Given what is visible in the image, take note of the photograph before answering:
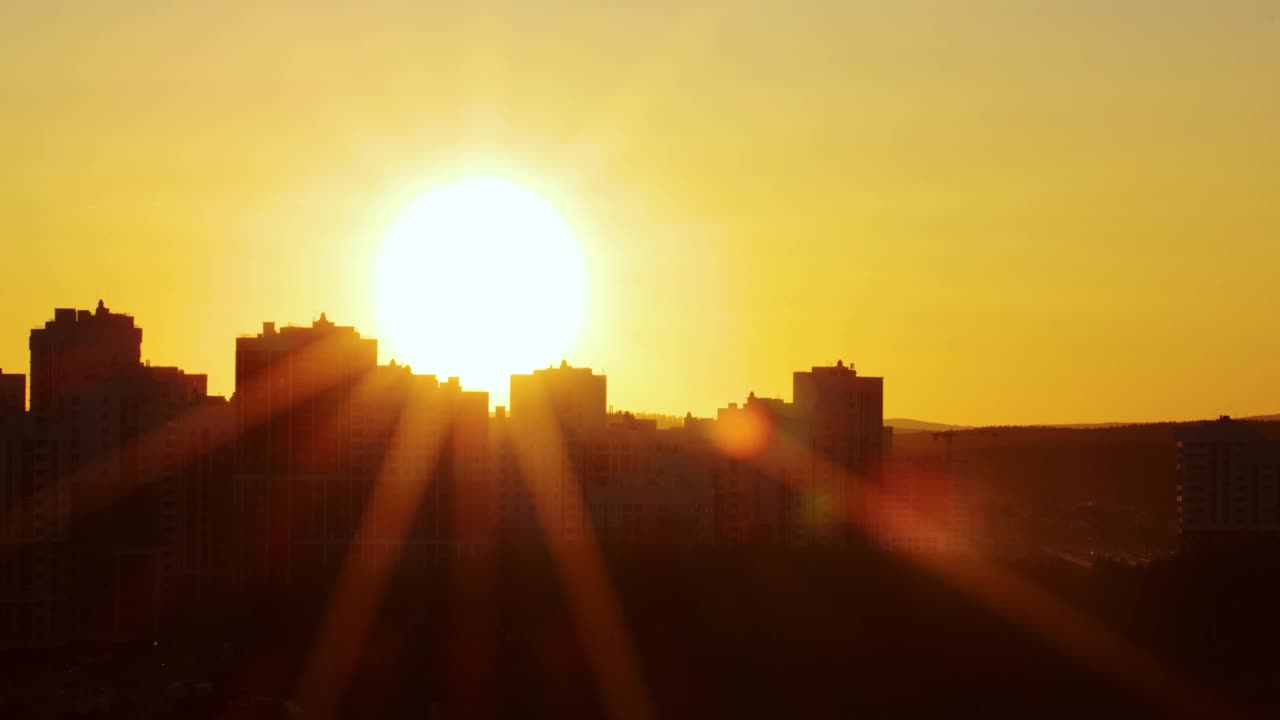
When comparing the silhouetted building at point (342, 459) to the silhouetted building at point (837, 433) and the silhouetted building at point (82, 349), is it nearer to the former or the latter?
the silhouetted building at point (82, 349)

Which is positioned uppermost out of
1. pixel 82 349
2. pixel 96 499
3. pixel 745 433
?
pixel 82 349

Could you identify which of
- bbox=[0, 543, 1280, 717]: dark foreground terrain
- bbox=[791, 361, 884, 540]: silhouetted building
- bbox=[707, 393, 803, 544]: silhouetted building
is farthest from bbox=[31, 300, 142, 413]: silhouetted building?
bbox=[791, 361, 884, 540]: silhouetted building

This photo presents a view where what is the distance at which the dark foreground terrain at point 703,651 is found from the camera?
26312 mm

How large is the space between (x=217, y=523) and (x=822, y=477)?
12.2m

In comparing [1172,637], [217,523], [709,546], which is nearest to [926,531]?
[709,546]

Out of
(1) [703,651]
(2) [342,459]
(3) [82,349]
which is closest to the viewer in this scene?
(1) [703,651]

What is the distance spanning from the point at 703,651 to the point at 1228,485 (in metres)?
14.0

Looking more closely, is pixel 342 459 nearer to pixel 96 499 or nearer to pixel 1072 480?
pixel 96 499

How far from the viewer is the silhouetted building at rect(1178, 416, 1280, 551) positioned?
36.9 meters

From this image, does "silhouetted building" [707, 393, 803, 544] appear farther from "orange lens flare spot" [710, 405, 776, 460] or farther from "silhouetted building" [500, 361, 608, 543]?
"silhouetted building" [500, 361, 608, 543]

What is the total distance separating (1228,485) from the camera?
37.5 meters

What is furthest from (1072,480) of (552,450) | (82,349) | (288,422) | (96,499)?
(96,499)

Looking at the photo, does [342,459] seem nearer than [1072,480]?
Yes

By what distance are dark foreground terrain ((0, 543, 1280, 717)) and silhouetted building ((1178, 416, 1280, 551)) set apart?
4.31 m
